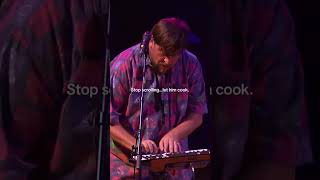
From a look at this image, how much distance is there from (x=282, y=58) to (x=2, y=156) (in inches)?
61.7

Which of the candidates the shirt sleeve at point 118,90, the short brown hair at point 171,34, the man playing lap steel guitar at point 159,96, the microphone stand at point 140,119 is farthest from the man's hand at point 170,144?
the short brown hair at point 171,34

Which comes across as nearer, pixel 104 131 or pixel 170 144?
pixel 170 144

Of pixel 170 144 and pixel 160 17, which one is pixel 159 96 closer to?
pixel 170 144

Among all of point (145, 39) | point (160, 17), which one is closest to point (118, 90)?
point (145, 39)

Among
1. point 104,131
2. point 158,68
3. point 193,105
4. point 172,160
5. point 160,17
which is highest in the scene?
point 160,17

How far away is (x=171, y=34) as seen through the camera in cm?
287

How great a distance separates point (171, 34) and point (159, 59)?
0.46 feet

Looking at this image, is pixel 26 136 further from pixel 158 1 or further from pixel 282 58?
pixel 282 58

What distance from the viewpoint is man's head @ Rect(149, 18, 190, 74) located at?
9.41ft

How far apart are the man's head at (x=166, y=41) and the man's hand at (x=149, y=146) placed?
1.18 feet

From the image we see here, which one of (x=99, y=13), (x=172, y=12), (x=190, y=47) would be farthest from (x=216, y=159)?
(x=99, y=13)

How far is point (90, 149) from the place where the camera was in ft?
9.77

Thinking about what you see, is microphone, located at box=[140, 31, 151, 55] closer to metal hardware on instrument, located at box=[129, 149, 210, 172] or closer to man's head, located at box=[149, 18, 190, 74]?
man's head, located at box=[149, 18, 190, 74]

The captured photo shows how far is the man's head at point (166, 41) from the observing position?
9.41ft
